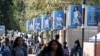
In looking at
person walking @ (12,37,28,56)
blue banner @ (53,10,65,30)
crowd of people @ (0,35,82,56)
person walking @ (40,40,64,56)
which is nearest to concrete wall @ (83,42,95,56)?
crowd of people @ (0,35,82,56)

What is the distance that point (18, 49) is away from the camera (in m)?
14.4

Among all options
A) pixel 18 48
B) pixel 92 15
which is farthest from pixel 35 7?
pixel 18 48

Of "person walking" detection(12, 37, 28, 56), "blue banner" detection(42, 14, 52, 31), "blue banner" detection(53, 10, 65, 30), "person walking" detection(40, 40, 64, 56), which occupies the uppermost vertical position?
"person walking" detection(40, 40, 64, 56)

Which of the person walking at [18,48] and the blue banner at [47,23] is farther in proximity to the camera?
the blue banner at [47,23]

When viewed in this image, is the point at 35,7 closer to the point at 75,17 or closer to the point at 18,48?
the point at 75,17

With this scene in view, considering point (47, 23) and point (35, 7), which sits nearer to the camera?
point (47, 23)

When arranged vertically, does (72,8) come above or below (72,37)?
above

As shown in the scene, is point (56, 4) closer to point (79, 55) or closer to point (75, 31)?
point (75, 31)

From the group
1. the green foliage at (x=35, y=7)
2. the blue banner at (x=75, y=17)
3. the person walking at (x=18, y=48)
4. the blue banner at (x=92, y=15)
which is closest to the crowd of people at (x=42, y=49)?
the person walking at (x=18, y=48)

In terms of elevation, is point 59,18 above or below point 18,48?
below

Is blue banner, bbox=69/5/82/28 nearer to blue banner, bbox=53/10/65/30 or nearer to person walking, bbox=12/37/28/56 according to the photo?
blue banner, bbox=53/10/65/30

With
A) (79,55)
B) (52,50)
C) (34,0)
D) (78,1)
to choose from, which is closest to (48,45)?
(52,50)

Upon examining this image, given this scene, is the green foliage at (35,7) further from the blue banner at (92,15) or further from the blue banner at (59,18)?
the blue banner at (92,15)

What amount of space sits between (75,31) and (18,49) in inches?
1079
